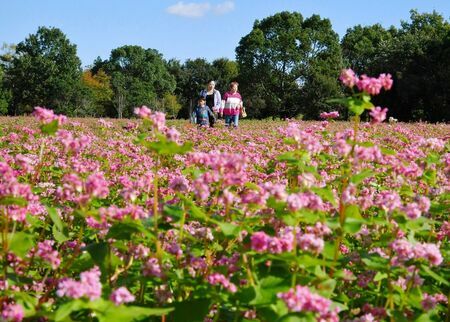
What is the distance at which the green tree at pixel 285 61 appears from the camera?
249 feet

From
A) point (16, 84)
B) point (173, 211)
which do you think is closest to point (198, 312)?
point (173, 211)

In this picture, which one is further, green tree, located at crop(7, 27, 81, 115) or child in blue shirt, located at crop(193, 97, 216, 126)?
green tree, located at crop(7, 27, 81, 115)

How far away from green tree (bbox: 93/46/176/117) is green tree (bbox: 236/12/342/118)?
36.0 m

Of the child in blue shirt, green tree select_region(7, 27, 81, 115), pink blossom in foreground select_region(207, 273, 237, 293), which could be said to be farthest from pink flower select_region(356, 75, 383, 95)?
green tree select_region(7, 27, 81, 115)

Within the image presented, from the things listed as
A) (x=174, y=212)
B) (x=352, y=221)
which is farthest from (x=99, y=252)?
(x=352, y=221)

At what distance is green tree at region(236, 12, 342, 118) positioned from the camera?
75.8 metres

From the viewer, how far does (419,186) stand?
662cm

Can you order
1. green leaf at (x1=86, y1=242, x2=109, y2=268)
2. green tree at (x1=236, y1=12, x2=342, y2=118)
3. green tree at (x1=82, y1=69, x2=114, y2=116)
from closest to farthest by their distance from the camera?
1. green leaf at (x1=86, y1=242, x2=109, y2=268)
2. green tree at (x1=236, y1=12, x2=342, y2=118)
3. green tree at (x1=82, y1=69, x2=114, y2=116)

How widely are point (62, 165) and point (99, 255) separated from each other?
412 cm

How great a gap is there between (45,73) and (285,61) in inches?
1688

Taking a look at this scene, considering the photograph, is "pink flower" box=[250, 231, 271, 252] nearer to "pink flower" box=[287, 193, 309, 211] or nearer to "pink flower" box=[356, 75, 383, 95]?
"pink flower" box=[287, 193, 309, 211]

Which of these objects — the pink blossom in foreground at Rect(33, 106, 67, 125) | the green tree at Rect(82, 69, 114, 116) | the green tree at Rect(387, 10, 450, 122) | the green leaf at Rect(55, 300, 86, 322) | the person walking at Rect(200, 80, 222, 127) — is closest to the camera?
the green leaf at Rect(55, 300, 86, 322)

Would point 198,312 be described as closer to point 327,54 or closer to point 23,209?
point 23,209

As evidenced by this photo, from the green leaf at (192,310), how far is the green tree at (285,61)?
72453mm
